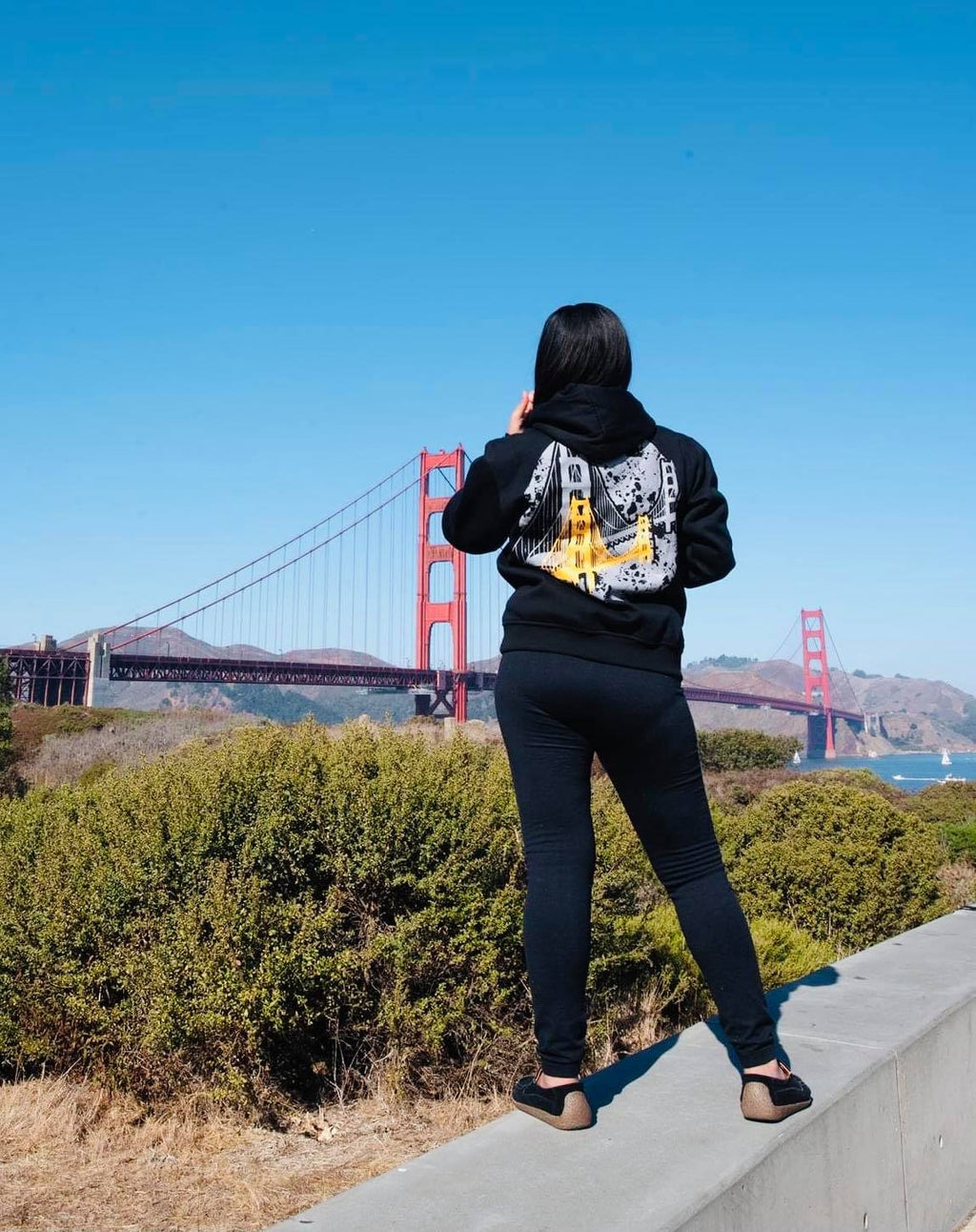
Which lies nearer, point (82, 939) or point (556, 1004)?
point (556, 1004)

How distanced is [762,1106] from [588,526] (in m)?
0.88

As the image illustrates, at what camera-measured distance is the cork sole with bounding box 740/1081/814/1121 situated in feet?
4.97

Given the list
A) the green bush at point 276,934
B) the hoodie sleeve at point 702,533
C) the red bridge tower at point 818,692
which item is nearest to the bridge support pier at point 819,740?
the red bridge tower at point 818,692

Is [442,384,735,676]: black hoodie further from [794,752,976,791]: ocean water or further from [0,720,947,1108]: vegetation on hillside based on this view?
[794,752,976,791]: ocean water

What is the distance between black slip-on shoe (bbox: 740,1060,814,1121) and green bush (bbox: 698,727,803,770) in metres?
19.0

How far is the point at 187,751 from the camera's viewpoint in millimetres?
3592

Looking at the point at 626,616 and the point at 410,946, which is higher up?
the point at 626,616

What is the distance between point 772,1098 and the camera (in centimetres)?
153

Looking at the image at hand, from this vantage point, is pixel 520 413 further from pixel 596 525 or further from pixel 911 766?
pixel 911 766

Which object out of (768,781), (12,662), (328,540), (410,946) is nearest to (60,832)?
(410,946)

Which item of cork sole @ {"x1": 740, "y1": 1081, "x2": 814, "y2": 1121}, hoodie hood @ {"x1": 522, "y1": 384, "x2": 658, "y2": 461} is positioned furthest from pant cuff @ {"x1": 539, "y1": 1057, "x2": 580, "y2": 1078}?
hoodie hood @ {"x1": 522, "y1": 384, "x2": 658, "y2": 461}

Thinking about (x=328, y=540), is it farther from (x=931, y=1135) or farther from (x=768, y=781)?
(x=931, y=1135)

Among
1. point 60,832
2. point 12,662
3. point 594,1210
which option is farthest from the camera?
point 12,662

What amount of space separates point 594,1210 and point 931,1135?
923 mm
